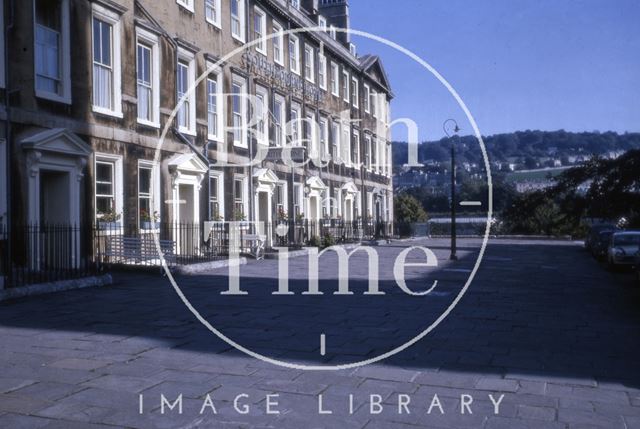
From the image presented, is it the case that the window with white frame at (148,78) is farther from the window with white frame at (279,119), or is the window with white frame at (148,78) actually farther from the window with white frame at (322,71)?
the window with white frame at (322,71)

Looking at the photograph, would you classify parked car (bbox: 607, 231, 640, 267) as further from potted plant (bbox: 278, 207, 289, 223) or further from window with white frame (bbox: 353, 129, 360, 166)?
window with white frame (bbox: 353, 129, 360, 166)

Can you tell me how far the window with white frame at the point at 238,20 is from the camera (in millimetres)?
23527

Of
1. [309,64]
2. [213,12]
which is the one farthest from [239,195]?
[309,64]

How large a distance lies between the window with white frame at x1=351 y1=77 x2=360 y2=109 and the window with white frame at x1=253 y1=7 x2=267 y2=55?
12314 millimetres

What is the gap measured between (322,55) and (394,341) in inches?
1047

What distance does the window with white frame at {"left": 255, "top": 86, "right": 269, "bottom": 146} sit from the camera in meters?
25.1

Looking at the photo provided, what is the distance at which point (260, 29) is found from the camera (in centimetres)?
2567

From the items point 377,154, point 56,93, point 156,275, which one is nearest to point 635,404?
point 156,275

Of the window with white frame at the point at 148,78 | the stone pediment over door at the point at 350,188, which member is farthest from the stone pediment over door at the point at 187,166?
the stone pediment over door at the point at 350,188

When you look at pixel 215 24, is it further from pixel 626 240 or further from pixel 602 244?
pixel 602 244

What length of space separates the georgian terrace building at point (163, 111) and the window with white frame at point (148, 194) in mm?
32

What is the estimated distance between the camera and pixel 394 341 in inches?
299

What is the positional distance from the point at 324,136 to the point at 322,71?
326cm

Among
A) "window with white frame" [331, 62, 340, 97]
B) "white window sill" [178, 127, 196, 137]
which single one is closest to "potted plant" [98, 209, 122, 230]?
"white window sill" [178, 127, 196, 137]
